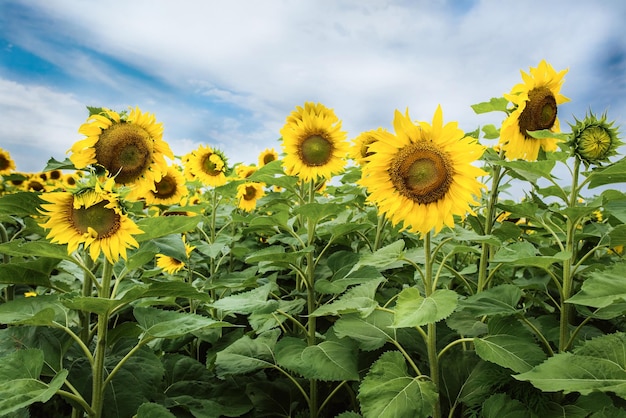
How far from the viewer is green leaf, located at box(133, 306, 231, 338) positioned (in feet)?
6.15

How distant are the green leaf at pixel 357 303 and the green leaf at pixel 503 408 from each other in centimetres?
54

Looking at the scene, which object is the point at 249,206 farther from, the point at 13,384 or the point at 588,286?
the point at 588,286

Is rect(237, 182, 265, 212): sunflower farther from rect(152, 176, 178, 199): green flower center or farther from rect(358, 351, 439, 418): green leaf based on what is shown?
rect(358, 351, 439, 418): green leaf

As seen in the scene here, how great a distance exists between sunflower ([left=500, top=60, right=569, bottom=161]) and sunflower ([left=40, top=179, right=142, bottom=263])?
6.05 ft

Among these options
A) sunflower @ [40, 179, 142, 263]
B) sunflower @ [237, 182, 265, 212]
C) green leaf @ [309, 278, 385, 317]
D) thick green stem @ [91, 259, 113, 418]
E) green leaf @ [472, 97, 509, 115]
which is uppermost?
green leaf @ [472, 97, 509, 115]

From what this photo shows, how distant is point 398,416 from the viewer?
166cm

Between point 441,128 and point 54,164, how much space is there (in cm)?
172

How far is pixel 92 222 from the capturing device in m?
1.94

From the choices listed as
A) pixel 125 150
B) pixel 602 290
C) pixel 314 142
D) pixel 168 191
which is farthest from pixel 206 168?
pixel 602 290

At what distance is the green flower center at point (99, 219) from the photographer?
6.32 ft

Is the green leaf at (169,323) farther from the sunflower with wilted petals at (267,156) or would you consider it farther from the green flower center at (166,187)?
the sunflower with wilted petals at (267,156)

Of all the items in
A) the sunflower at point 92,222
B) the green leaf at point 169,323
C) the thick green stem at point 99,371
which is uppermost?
the sunflower at point 92,222

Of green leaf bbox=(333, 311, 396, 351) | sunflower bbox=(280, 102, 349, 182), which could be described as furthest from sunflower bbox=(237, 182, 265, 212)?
green leaf bbox=(333, 311, 396, 351)

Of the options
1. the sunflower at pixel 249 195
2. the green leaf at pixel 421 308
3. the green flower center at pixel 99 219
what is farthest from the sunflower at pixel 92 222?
the sunflower at pixel 249 195
